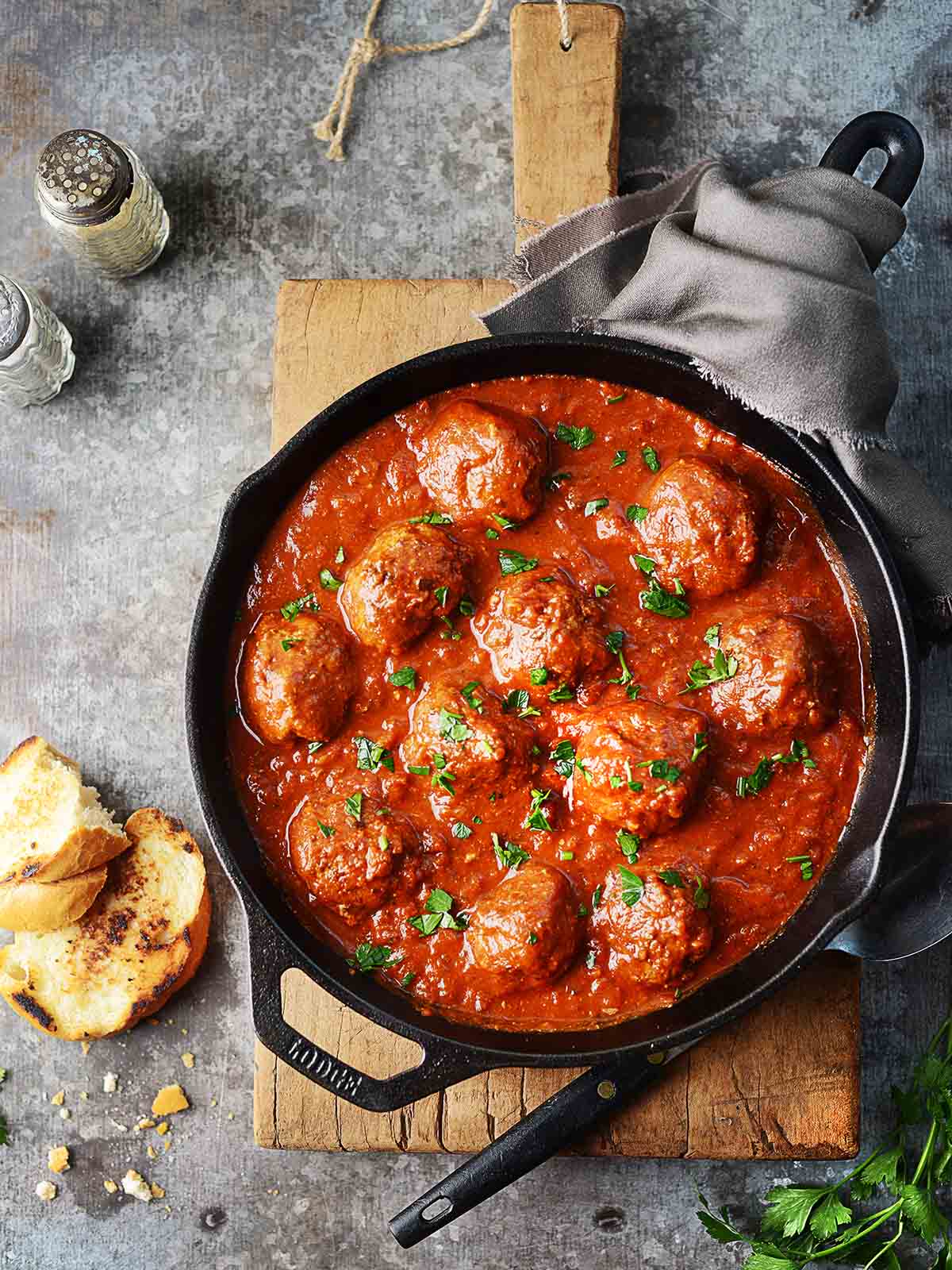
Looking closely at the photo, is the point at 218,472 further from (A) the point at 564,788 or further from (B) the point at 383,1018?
(B) the point at 383,1018

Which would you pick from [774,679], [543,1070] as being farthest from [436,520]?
[543,1070]

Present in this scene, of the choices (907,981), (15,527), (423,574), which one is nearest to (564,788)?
(423,574)

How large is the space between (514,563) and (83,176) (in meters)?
1.93

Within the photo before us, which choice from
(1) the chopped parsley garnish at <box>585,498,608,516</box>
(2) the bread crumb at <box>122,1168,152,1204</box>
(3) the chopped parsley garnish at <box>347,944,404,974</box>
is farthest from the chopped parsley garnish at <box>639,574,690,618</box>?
(2) the bread crumb at <box>122,1168,152,1204</box>

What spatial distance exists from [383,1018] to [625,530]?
4.96ft

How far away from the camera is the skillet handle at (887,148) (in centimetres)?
338

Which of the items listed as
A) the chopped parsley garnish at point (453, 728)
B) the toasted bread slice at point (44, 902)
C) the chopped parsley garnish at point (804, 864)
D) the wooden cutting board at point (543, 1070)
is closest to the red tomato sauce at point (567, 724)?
the chopped parsley garnish at point (804, 864)

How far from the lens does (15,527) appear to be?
410cm

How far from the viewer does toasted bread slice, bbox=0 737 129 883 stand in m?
3.71

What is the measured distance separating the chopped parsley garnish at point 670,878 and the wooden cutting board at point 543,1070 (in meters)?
0.83

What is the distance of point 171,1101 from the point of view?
12.9 ft

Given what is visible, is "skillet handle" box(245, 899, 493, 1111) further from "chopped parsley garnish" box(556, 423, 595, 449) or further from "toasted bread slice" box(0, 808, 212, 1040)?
"chopped parsley garnish" box(556, 423, 595, 449)

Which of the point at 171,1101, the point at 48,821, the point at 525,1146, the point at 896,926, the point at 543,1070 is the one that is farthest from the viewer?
the point at 171,1101

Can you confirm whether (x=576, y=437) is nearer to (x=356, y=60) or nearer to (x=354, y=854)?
(x=354, y=854)
